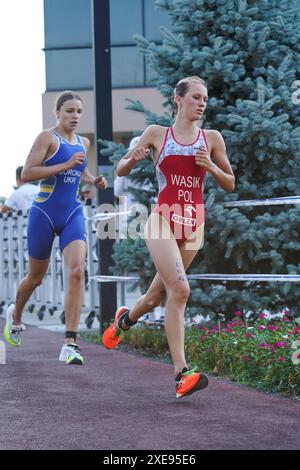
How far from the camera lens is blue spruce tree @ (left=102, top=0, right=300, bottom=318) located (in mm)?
9180

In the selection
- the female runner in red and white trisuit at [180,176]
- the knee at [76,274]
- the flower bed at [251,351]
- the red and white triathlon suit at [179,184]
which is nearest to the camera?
the female runner in red and white trisuit at [180,176]

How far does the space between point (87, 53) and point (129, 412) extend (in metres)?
25.5

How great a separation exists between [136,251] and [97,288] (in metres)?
3.38

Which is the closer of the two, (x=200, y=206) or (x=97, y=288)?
(x=200, y=206)

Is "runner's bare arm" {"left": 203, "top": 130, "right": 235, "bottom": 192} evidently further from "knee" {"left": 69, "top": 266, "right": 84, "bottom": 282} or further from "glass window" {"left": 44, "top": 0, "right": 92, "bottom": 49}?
"glass window" {"left": 44, "top": 0, "right": 92, "bottom": 49}

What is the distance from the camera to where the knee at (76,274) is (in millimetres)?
8783

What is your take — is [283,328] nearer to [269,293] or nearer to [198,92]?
[269,293]

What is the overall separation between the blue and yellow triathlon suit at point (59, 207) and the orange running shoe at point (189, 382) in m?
2.40

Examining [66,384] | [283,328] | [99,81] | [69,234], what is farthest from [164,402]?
[99,81]

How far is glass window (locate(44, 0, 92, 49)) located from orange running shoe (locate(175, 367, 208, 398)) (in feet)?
82.9

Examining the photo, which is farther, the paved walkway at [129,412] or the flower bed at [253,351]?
the flower bed at [253,351]

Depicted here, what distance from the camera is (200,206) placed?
7.52 metres
